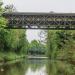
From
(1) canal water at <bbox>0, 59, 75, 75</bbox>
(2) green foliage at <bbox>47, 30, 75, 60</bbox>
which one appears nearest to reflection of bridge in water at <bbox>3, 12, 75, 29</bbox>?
(2) green foliage at <bbox>47, 30, 75, 60</bbox>

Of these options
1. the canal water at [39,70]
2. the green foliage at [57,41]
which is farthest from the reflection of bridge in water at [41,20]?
the canal water at [39,70]

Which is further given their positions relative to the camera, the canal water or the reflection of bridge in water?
the reflection of bridge in water

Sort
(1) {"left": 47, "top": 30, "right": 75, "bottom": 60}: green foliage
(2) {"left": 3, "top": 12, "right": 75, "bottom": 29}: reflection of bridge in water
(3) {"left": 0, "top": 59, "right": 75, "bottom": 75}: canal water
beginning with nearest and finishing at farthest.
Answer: (3) {"left": 0, "top": 59, "right": 75, "bottom": 75}: canal water, (2) {"left": 3, "top": 12, "right": 75, "bottom": 29}: reflection of bridge in water, (1) {"left": 47, "top": 30, "right": 75, "bottom": 60}: green foliage

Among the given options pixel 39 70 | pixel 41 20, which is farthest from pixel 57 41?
pixel 39 70

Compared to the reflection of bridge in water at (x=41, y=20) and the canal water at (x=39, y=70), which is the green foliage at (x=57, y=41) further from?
the canal water at (x=39, y=70)

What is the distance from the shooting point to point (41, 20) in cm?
7925

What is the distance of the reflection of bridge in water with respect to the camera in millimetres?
78312

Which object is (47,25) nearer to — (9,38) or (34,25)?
(34,25)

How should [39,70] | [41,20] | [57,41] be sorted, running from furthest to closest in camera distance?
1. [57,41]
2. [41,20]
3. [39,70]

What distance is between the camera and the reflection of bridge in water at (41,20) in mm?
78312

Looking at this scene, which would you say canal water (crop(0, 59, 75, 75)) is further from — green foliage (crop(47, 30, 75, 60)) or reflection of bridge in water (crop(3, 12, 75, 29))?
green foliage (crop(47, 30, 75, 60))

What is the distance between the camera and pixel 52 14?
3088 inches

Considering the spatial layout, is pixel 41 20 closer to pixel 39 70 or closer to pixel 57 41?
pixel 57 41

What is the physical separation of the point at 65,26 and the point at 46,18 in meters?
4.10
